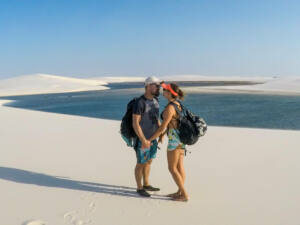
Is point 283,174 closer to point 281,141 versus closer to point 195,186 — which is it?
point 195,186

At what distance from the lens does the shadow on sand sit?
12.9ft

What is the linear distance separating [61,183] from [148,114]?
5.40 feet

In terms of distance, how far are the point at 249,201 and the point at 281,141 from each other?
3.92 m

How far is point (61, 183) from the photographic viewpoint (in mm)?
4195

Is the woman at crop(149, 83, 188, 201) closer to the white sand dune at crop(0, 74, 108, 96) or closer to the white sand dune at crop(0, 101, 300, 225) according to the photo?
the white sand dune at crop(0, 101, 300, 225)

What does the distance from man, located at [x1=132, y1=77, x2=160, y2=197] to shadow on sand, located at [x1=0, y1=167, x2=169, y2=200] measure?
0.89 ft

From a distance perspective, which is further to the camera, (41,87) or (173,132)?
(41,87)

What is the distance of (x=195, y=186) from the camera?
13.7 ft

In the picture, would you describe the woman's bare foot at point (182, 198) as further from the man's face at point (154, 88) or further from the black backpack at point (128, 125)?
the man's face at point (154, 88)

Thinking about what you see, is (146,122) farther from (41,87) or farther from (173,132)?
(41,87)

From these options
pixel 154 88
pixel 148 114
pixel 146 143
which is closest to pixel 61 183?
pixel 146 143

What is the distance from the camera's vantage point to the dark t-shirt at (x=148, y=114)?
3506 mm

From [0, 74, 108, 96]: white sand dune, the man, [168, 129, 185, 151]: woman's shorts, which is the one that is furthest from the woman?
[0, 74, 108, 96]: white sand dune

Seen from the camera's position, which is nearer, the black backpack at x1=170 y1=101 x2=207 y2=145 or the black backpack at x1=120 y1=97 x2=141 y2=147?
the black backpack at x1=170 y1=101 x2=207 y2=145
